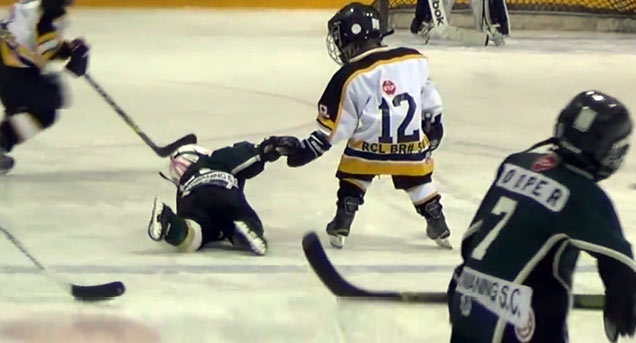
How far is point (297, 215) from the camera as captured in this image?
3.47 meters

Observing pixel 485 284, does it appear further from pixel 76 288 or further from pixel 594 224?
pixel 76 288

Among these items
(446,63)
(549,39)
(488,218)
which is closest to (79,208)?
(488,218)

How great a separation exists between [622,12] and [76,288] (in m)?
7.86

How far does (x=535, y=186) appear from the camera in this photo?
1639mm

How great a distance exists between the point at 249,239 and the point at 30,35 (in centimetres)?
132

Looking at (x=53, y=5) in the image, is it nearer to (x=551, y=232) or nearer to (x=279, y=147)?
(x=279, y=147)

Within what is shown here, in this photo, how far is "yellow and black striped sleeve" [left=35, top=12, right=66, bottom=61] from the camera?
12.5 feet

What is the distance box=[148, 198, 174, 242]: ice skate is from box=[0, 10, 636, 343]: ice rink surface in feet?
0.24

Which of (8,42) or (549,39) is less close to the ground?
(8,42)

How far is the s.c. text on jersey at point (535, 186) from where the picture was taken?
1601 mm

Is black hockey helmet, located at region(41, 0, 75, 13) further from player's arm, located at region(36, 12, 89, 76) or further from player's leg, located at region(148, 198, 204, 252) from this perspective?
player's leg, located at region(148, 198, 204, 252)

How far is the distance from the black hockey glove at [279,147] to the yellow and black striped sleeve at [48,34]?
1132 millimetres

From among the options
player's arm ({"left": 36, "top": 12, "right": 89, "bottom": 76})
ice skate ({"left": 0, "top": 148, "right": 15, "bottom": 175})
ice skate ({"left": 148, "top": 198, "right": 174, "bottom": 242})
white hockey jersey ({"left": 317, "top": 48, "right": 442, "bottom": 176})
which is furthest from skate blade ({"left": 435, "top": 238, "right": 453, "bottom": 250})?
ice skate ({"left": 0, "top": 148, "right": 15, "bottom": 175})

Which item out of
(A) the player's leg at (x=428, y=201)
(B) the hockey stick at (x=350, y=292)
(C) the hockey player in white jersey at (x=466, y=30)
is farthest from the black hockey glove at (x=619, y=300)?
(C) the hockey player in white jersey at (x=466, y=30)
